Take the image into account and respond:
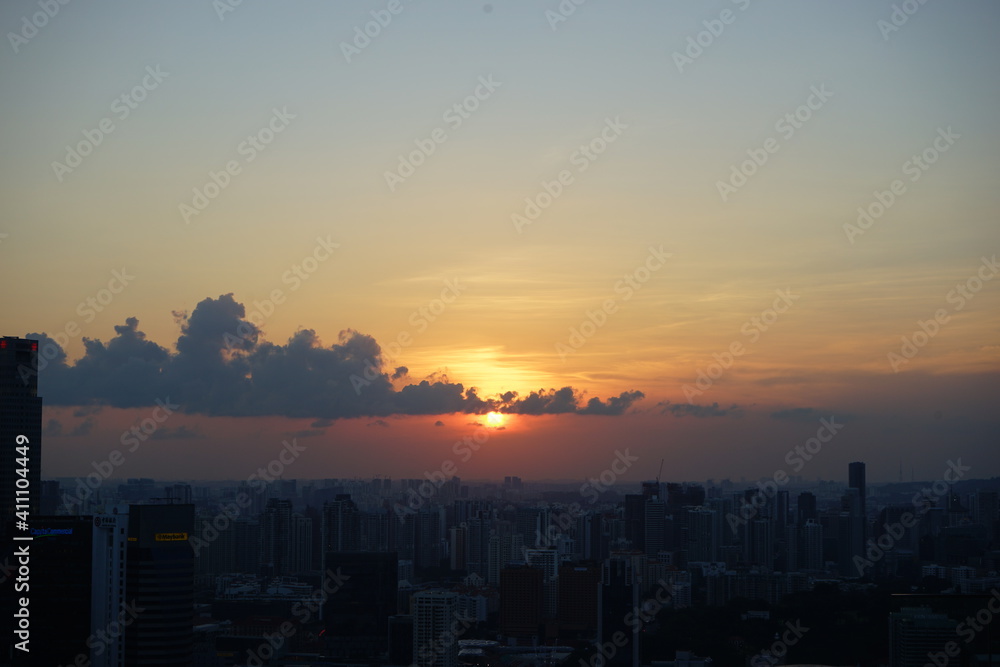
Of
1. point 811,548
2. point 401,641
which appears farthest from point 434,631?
point 811,548

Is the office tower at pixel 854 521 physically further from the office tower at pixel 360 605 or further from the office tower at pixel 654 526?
the office tower at pixel 360 605

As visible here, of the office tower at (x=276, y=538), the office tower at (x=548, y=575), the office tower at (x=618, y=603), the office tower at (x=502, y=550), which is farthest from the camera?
the office tower at (x=502, y=550)

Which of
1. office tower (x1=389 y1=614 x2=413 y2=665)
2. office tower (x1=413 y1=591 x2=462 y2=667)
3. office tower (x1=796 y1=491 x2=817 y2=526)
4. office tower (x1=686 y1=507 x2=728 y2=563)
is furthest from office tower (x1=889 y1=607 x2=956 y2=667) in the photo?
office tower (x1=796 y1=491 x2=817 y2=526)

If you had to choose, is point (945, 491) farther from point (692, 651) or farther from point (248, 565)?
point (248, 565)

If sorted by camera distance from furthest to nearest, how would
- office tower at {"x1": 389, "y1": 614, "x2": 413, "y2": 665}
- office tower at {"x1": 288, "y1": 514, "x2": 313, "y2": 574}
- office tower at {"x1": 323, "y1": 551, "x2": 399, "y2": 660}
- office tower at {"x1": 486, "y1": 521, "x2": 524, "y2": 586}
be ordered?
1. office tower at {"x1": 486, "y1": 521, "x2": 524, "y2": 586}
2. office tower at {"x1": 288, "y1": 514, "x2": 313, "y2": 574}
3. office tower at {"x1": 323, "y1": 551, "x2": 399, "y2": 660}
4. office tower at {"x1": 389, "y1": 614, "x2": 413, "y2": 665}

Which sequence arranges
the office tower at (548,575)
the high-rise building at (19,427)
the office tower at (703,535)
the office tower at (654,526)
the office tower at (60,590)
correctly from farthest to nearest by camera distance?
the office tower at (654,526)
the office tower at (703,535)
the office tower at (548,575)
the high-rise building at (19,427)
the office tower at (60,590)

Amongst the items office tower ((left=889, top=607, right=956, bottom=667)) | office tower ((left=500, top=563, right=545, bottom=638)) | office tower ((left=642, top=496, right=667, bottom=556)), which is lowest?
office tower ((left=500, top=563, right=545, bottom=638))

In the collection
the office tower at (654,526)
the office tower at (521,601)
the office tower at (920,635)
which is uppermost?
the office tower at (920,635)

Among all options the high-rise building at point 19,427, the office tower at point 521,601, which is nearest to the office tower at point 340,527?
the office tower at point 521,601

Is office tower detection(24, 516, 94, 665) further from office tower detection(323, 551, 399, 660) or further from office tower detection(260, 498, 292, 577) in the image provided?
office tower detection(260, 498, 292, 577)
